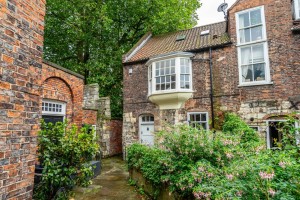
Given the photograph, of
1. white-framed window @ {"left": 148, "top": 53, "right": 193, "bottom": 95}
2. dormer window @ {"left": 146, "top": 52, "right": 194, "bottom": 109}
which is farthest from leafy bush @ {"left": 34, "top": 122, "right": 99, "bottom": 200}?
white-framed window @ {"left": 148, "top": 53, "right": 193, "bottom": 95}

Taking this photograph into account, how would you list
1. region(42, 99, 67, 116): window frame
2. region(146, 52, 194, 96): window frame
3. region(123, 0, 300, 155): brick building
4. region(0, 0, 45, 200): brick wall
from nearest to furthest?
region(0, 0, 45, 200): brick wall, region(42, 99, 67, 116): window frame, region(123, 0, 300, 155): brick building, region(146, 52, 194, 96): window frame

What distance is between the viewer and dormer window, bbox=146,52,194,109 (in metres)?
10.3

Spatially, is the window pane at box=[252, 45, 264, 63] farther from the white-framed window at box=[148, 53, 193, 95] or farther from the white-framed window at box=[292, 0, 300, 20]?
the white-framed window at box=[148, 53, 193, 95]

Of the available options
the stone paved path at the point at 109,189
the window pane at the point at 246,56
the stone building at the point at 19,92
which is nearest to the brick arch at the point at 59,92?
the stone paved path at the point at 109,189

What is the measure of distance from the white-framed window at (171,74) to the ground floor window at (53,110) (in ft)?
17.0

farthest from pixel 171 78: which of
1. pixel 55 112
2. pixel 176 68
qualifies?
pixel 55 112

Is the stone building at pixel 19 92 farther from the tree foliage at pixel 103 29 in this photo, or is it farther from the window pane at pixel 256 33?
the tree foliage at pixel 103 29

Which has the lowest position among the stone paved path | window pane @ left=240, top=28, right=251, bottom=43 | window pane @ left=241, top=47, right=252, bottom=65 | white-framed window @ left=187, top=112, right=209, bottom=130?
the stone paved path

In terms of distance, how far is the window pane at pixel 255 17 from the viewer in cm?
944

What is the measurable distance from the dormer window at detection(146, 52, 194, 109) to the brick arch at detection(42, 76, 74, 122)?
4.70 meters

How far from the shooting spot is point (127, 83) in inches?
496

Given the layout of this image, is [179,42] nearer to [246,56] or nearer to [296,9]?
[246,56]

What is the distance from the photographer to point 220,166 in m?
3.98

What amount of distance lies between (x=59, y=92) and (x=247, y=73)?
923 cm
